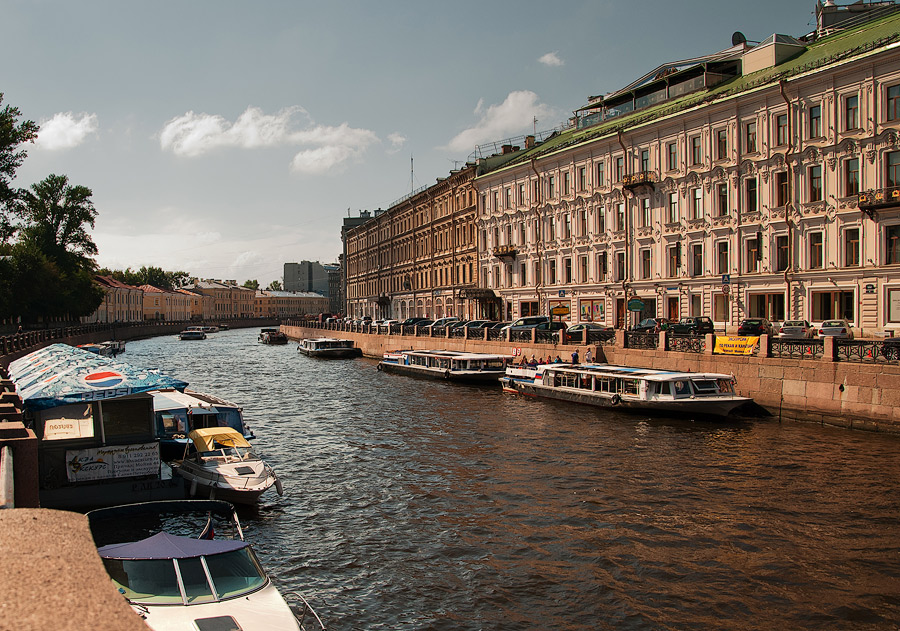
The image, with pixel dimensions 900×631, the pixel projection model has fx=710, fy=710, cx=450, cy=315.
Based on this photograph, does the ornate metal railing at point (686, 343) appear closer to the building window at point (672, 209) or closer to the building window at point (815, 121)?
the building window at point (815, 121)

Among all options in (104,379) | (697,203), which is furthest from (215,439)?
(697,203)

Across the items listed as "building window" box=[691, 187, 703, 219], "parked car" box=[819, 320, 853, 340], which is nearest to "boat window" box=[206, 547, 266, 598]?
"parked car" box=[819, 320, 853, 340]

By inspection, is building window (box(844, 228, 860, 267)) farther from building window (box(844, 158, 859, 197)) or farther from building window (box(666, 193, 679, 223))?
building window (box(666, 193, 679, 223))

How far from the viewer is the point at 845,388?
2270 centimetres

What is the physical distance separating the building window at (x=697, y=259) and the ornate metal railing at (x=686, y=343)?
10707 mm

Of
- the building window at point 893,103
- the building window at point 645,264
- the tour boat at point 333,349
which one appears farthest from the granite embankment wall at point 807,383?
the tour boat at point 333,349

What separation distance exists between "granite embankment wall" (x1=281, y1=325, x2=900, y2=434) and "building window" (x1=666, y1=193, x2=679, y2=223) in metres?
11.4

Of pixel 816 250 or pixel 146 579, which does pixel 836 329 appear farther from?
pixel 146 579

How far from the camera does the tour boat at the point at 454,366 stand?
38.8 m

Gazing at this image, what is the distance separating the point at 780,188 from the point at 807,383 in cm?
1511

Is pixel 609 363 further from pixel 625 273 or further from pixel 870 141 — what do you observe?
pixel 870 141

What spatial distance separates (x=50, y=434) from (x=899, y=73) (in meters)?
34.1

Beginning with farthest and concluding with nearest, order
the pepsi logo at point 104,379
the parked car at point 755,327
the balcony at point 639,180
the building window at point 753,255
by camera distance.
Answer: the balcony at point 639,180
the building window at point 753,255
the parked car at point 755,327
the pepsi logo at point 104,379

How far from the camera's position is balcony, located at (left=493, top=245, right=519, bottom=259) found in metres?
55.7
